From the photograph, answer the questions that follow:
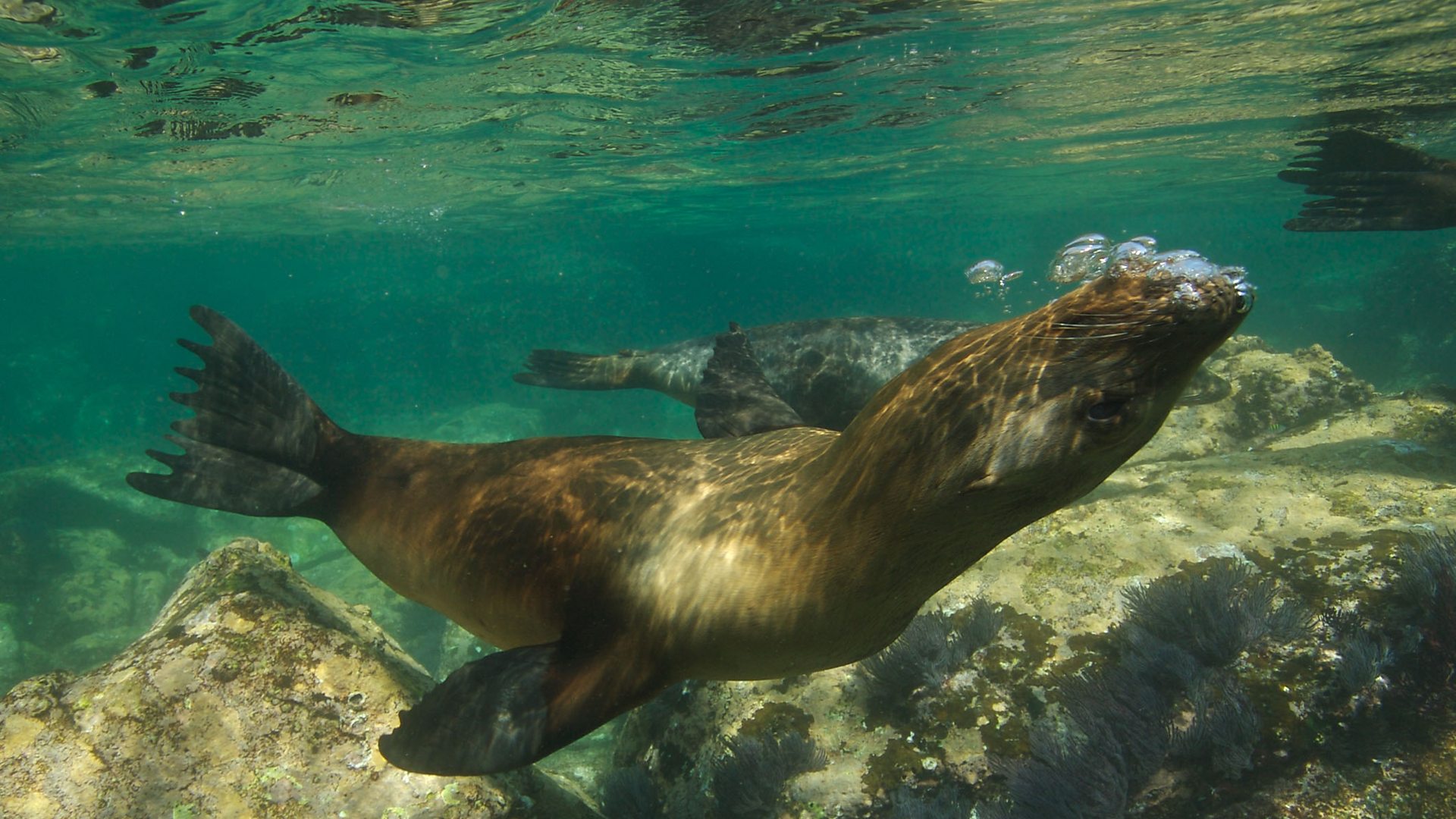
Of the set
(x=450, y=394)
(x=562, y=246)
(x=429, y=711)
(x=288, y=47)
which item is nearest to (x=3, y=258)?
(x=450, y=394)

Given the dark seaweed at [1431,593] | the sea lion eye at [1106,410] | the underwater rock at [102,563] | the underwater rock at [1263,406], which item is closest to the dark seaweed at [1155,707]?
the dark seaweed at [1431,593]

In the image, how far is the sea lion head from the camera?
1471 mm

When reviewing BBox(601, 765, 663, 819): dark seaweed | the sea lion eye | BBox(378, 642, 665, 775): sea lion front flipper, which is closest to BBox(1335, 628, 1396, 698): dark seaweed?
the sea lion eye

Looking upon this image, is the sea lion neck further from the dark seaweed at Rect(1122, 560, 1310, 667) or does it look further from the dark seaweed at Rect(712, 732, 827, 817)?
the dark seaweed at Rect(1122, 560, 1310, 667)

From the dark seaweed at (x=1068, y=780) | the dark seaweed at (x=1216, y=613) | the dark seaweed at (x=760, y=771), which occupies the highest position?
the dark seaweed at (x=1216, y=613)

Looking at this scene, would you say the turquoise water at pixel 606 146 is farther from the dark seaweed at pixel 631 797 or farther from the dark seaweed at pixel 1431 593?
the dark seaweed at pixel 631 797

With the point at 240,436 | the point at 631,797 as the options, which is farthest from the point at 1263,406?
the point at 240,436

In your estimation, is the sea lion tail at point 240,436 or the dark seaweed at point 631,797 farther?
the dark seaweed at point 631,797

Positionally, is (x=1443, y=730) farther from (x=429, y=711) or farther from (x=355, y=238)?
(x=355, y=238)

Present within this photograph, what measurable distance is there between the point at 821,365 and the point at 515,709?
5.88m

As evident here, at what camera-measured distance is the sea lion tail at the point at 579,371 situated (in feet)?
32.4

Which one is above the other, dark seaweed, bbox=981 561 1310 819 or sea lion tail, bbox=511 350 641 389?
dark seaweed, bbox=981 561 1310 819

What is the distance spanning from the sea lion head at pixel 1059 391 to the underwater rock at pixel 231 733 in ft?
8.74

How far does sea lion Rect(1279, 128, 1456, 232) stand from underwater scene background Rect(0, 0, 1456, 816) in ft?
5.31
